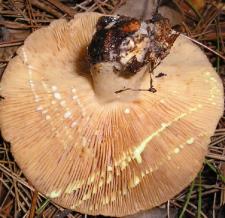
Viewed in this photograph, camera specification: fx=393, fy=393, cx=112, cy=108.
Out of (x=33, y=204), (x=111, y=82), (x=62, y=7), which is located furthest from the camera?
(x=62, y=7)

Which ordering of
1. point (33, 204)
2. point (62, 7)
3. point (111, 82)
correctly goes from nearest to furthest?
point (111, 82) → point (33, 204) → point (62, 7)

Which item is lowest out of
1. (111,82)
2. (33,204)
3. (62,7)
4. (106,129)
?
(33,204)

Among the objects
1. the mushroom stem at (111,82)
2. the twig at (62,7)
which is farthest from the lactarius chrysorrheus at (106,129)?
the twig at (62,7)

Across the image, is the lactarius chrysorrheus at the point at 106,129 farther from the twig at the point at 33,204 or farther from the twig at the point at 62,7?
the twig at the point at 62,7

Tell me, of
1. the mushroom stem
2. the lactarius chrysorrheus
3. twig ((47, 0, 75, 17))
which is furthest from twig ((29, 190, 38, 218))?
twig ((47, 0, 75, 17))

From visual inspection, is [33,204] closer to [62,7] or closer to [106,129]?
[106,129]

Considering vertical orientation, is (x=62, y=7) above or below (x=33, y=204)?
above

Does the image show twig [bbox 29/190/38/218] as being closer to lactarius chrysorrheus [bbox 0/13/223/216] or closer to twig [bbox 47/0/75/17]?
lactarius chrysorrheus [bbox 0/13/223/216]

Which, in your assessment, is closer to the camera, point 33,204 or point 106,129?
point 106,129

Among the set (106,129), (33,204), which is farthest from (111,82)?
(33,204)
